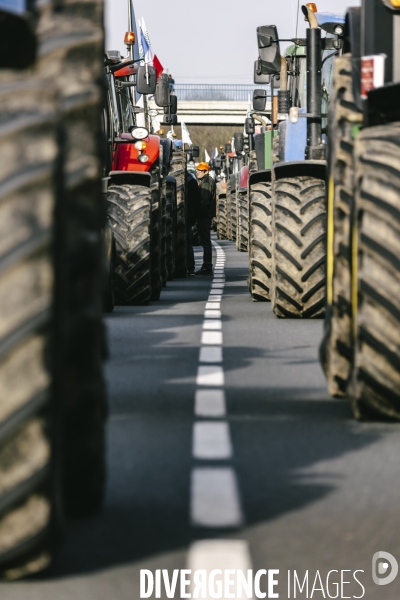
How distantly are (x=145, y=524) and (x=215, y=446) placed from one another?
161 centimetres

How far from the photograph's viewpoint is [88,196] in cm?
417

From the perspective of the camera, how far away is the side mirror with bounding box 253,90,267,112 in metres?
23.6

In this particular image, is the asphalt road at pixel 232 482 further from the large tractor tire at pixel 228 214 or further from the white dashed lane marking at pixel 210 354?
the large tractor tire at pixel 228 214

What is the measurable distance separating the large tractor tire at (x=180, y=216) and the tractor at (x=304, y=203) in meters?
7.06

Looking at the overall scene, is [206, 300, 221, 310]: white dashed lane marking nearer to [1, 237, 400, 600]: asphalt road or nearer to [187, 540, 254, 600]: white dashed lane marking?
[1, 237, 400, 600]: asphalt road

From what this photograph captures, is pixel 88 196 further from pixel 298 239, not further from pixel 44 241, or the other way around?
pixel 298 239

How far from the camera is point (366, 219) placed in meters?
6.77

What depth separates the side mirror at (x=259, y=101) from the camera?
2362cm

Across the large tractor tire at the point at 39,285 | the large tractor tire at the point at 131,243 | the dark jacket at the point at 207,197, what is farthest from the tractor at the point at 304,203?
the dark jacket at the point at 207,197

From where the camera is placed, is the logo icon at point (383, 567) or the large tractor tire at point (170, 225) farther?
the large tractor tire at point (170, 225)

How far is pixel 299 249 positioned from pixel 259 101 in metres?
11.8

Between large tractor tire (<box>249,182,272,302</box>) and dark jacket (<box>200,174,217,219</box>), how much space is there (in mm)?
10188

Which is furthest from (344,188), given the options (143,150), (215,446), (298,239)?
(143,150)

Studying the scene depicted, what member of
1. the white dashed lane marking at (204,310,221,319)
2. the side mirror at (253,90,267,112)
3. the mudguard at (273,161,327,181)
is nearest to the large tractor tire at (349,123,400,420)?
the mudguard at (273,161,327,181)
